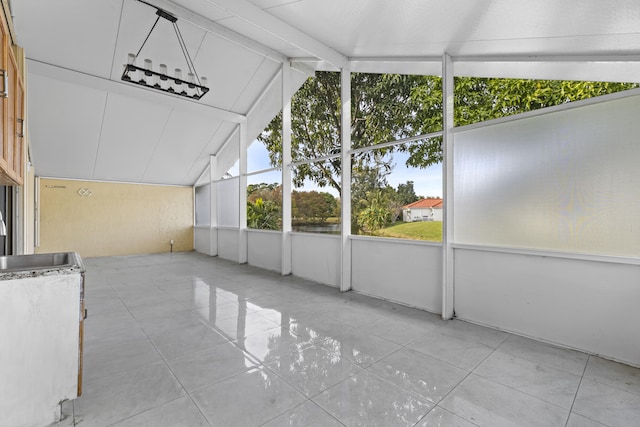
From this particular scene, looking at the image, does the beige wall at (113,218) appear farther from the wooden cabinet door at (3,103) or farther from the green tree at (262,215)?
the wooden cabinet door at (3,103)

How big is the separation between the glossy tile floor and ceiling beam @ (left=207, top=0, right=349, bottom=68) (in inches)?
137

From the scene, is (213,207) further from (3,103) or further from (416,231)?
(3,103)

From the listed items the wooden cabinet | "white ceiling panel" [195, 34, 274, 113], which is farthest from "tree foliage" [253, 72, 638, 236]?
the wooden cabinet

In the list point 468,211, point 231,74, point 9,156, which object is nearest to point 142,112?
point 231,74

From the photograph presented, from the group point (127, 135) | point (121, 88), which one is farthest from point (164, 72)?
point (127, 135)

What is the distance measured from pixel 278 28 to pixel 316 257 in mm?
3486

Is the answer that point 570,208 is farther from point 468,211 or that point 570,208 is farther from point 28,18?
point 28,18

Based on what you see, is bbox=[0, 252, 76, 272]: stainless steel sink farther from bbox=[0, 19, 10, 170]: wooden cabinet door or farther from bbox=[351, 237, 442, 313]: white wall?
bbox=[351, 237, 442, 313]: white wall

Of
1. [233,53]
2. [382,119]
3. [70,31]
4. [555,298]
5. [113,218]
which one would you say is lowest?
[555,298]

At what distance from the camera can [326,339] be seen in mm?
2945

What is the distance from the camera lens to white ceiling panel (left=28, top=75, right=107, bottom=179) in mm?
5418

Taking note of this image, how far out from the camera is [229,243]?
7.97 m

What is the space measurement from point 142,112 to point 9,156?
4948mm

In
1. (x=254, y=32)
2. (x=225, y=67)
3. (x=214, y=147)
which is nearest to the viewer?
(x=254, y=32)
